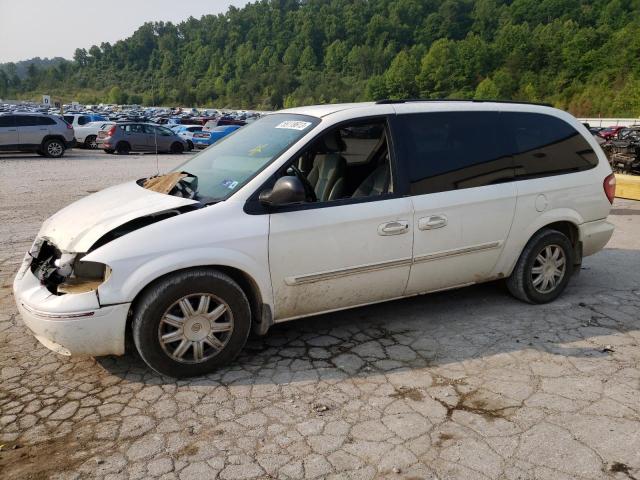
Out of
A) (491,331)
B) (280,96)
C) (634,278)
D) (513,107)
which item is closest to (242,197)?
(491,331)

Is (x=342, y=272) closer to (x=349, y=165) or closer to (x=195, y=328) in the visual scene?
(x=349, y=165)

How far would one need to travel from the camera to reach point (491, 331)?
4.31 metres

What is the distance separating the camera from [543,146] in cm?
470

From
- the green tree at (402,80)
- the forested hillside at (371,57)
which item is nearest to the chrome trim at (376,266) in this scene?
the forested hillside at (371,57)

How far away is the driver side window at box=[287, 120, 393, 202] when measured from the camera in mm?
4035

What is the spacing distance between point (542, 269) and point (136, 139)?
70.8ft

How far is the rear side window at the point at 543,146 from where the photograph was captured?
455 centimetres

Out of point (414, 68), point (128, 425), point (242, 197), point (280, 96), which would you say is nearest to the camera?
point (128, 425)

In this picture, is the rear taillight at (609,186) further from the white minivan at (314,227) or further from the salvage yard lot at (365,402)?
the salvage yard lot at (365,402)

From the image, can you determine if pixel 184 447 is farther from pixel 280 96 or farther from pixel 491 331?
pixel 280 96

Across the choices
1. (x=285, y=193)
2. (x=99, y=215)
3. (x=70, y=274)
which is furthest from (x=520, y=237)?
(x=70, y=274)

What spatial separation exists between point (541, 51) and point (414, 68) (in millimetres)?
28636

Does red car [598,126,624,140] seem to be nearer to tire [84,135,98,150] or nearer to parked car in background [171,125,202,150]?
parked car in background [171,125,202,150]

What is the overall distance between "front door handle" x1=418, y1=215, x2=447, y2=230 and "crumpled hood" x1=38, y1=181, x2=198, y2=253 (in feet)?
5.36
